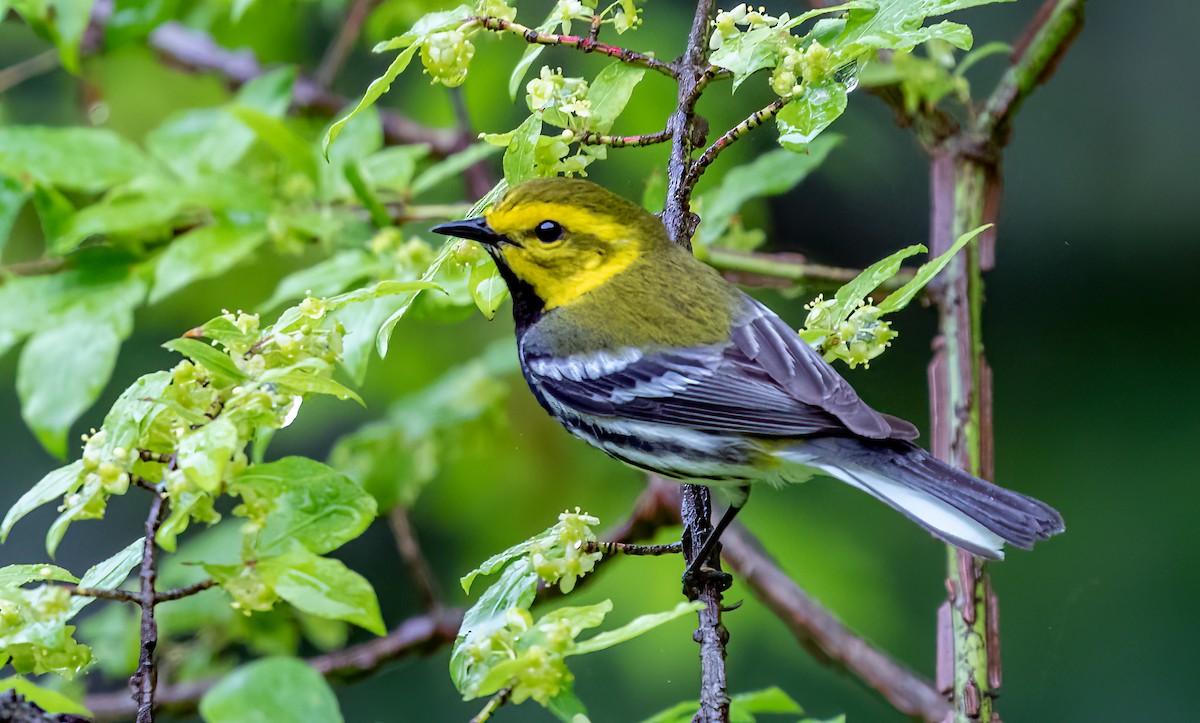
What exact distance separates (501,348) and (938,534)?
56.2 inches

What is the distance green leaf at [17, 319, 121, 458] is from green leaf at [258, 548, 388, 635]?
811 mm

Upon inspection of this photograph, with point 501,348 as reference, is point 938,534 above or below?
above

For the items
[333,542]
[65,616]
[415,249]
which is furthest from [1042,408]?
[65,616]

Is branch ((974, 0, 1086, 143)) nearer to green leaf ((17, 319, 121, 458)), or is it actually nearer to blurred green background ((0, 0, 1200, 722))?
blurred green background ((0, 0, 1200, 722))

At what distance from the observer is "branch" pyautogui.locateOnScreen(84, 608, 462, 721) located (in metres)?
2.41

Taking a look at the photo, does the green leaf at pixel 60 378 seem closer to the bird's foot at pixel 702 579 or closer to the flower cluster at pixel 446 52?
the flower cluster at pixel 446 52

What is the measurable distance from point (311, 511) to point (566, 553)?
271 millimetres

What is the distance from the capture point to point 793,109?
1299 millimetres

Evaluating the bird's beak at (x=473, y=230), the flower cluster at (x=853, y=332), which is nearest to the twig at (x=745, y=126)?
the flower cluster at (x=853, y=332)

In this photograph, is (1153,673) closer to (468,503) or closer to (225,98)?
(468,503)

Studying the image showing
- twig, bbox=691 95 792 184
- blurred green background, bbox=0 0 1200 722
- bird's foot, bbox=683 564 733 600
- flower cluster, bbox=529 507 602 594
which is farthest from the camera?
blurred green background, bbox=0 0 1200 722

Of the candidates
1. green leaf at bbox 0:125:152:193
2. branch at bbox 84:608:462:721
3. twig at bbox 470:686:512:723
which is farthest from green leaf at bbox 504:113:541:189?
branch at bbox 84:608:462:721

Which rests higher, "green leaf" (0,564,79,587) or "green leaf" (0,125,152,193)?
"green leaf" (0,125,152,193)

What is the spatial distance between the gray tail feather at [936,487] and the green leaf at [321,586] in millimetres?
608
